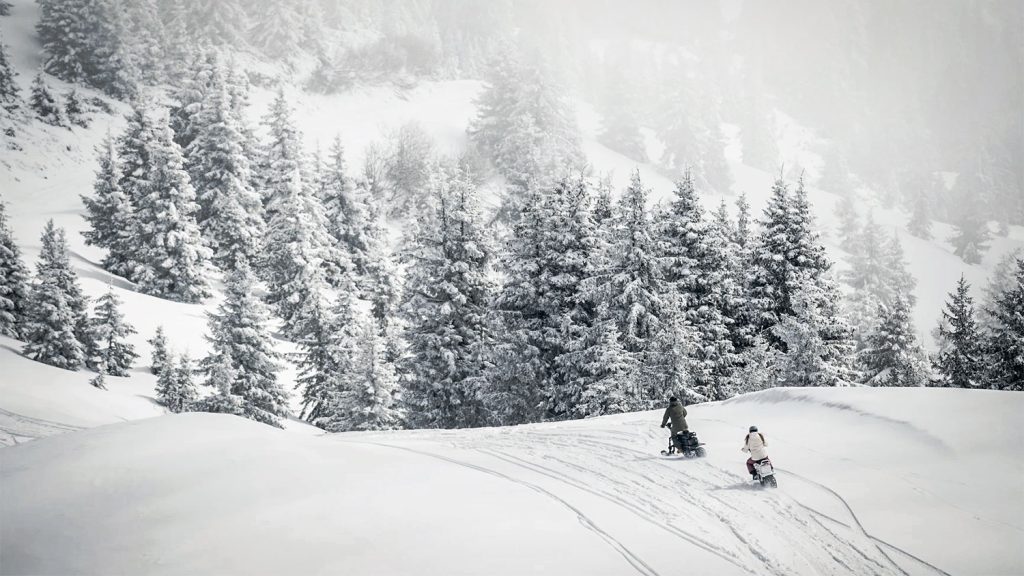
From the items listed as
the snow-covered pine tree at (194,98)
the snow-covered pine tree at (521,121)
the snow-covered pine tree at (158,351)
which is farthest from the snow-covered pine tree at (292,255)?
the snow-covered pine tree at (521,121)

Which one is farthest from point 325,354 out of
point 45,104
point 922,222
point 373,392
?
point 922,222

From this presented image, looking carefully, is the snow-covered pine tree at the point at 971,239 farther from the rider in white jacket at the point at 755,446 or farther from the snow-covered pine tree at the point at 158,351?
the snow-covered pine tree at the point at 158,351

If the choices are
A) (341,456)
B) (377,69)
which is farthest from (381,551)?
(377,69)

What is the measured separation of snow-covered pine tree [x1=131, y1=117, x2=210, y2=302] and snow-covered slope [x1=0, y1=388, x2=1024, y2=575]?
31286mm

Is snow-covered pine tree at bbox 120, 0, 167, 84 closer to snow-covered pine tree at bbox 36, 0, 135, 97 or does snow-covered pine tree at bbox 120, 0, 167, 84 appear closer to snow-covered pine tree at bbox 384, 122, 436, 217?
snow-covered pine tree at bbox 36, 0, 135, 97

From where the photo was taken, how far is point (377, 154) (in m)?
62.8

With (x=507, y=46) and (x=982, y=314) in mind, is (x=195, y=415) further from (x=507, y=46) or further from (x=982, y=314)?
(x=982, y=314)

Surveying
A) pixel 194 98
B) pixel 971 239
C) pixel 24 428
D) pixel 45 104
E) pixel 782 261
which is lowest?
pixel 24 428

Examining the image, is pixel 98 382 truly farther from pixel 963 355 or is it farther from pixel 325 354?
pixel 963 355

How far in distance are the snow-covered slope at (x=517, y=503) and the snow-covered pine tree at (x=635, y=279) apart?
10530 millimetres

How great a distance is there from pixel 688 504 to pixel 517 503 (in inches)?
125

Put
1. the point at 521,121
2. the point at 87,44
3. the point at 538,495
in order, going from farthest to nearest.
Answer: the point at 521,121
the point at 87,44
the point at 538,495

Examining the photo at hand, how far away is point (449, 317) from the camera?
27109 millimetres

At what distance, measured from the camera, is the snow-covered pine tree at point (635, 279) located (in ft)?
77.6
